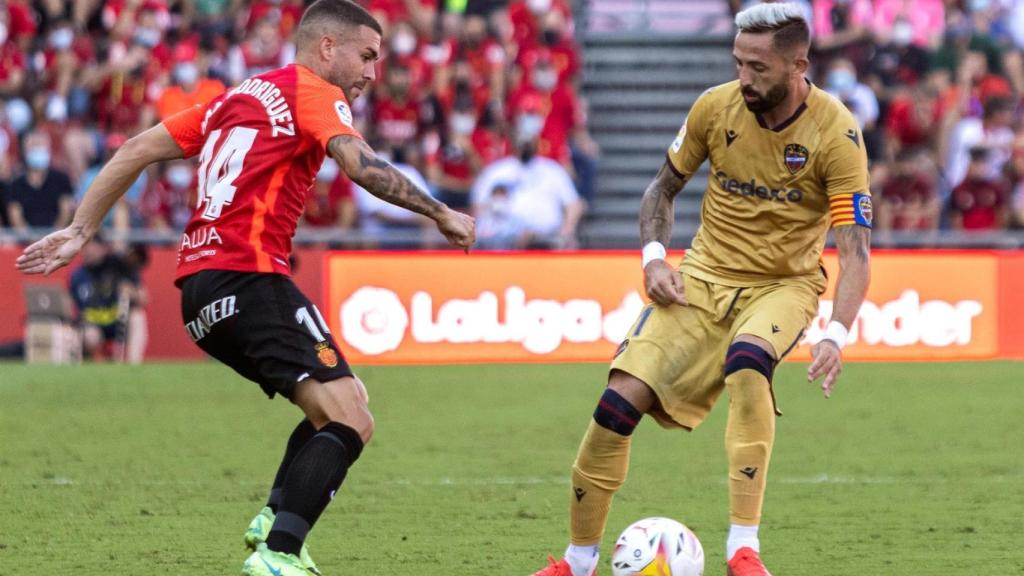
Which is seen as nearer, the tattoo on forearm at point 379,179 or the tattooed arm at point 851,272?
the tattoo on forearm at point 379,179

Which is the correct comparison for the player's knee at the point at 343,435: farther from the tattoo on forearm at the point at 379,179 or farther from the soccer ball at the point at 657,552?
the soccer ball at the point at 657,552

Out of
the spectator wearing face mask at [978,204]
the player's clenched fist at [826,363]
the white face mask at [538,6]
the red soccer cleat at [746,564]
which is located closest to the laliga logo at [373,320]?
the white face mask at [538,6]

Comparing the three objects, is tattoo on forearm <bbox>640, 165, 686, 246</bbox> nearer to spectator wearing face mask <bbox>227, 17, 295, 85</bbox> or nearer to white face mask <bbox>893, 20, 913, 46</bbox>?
spectator wearing face mask <bbox>227, 17, 295, 85</bbox>

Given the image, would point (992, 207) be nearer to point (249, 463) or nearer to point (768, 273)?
point (249, 463)

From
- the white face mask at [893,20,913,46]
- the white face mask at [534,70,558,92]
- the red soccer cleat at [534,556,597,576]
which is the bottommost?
the red soccer cleat at [534,556,597,576]

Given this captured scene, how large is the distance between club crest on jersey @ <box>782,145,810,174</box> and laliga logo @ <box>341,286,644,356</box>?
9991 millimetres

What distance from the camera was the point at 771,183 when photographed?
6781mm

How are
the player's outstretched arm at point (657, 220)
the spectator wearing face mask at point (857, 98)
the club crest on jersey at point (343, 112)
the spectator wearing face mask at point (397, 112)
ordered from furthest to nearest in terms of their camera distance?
the spectator wearing face mask at point (857, 98)
the spectator wearing face mask at point (397, 112)
the player's outstretched arm at point (657, 220)
the club crest on jersey at point (343, 112)

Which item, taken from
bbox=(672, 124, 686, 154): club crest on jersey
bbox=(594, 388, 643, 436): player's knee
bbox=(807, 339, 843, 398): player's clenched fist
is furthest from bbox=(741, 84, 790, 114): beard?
bbox=(594, 388, 643, 436): player's knee

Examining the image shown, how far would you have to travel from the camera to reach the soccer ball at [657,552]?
6.41 meters

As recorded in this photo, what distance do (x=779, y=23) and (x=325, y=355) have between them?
2.14 metres

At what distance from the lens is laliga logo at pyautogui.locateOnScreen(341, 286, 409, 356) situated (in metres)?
16.7

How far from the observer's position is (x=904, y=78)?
20531mm

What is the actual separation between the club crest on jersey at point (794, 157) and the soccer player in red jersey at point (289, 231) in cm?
147
